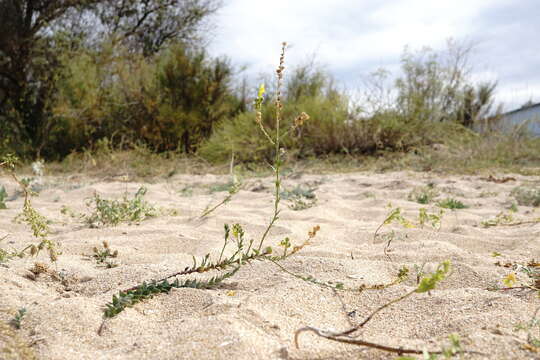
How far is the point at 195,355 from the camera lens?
0.99m

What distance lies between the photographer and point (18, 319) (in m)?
1.14

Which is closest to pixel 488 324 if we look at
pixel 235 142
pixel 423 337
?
pixel 423 337

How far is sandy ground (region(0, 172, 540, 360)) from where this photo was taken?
105 centimetres

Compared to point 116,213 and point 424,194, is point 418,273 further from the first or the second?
point 424,194

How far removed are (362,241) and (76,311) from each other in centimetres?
142

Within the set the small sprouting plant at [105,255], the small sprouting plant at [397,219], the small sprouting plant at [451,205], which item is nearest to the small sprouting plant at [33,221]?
the small sprouting plant at [105,255]

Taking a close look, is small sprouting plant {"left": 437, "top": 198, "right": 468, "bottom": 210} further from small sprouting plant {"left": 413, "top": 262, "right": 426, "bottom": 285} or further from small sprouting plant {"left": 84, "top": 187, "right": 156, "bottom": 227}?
small sprouting plant {"left": 84, "top": 187, "right": 156, "bottom": 227}

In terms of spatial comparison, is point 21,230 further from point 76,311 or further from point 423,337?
point 423,337

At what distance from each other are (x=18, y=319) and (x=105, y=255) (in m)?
0.75

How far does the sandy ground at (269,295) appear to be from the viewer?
105 centimetres

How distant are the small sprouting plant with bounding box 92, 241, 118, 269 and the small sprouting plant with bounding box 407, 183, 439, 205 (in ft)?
7.80

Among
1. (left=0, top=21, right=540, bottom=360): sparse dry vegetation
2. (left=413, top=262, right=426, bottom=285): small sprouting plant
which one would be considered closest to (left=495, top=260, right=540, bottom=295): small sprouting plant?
(left=0, top=21, right=540, bottom=360): sparse dry vegetation

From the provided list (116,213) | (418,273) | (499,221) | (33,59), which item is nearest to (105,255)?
(116,213)

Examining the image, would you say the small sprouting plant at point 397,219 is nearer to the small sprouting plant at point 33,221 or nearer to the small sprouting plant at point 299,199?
the small sprouting plant at point 299,199
